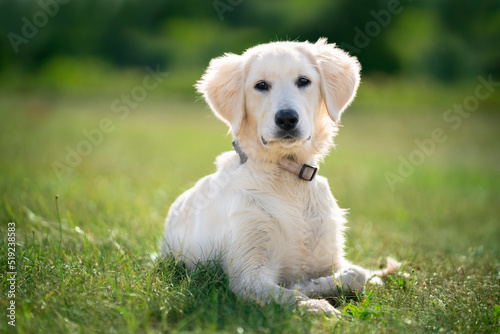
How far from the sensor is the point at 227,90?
3822mm

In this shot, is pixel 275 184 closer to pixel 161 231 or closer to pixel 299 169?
pixel 299 169

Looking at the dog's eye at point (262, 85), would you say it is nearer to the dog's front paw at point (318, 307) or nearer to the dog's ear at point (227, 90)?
the dog's ear at point (227, 90)

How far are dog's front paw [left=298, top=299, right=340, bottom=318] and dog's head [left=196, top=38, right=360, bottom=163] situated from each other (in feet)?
3.47

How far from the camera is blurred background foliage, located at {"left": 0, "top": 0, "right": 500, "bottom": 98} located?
18656 mm

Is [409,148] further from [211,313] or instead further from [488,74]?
[211,313]

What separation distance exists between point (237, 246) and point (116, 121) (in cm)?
1330

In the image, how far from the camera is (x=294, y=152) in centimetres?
368

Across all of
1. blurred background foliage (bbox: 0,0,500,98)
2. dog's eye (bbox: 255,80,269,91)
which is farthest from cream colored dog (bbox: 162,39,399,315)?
blurred background foliage (bbox: 0,0,500,98)

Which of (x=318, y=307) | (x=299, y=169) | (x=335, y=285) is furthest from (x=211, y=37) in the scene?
(x=318, y=307)

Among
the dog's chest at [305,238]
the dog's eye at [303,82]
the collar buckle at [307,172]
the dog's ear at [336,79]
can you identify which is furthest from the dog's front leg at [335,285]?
the dog's eye at [303,82]

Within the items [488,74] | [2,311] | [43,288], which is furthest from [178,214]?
[488,74]

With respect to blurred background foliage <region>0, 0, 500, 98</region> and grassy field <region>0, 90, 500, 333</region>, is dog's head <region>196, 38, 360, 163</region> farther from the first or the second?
blurred background foliage <region>0, 0, 500, 98</region>

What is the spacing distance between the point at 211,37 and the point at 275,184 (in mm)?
18430

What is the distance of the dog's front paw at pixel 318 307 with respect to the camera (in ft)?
9.83
